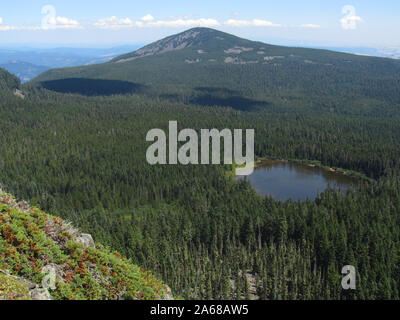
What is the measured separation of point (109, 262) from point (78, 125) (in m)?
170

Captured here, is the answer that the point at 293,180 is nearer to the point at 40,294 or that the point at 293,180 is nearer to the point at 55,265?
the point at 55,265

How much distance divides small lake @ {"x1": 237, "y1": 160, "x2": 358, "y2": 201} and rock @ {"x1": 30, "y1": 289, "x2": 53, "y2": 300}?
96.0 m

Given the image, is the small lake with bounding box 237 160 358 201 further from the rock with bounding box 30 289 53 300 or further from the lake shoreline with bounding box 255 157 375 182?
the rock with bounding box 30 289 53 300

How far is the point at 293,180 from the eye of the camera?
443 feet

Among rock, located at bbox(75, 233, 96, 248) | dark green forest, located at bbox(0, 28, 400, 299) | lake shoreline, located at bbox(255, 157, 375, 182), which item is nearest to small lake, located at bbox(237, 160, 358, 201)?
lake shoreline, located at bbox(255, 157, 375, 182)

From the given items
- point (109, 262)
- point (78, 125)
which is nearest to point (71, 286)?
point (109, 262)

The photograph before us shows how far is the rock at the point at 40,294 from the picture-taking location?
1966cm

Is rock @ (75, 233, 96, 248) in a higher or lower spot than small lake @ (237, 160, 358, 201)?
higher

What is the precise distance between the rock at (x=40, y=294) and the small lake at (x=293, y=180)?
96.0 meters

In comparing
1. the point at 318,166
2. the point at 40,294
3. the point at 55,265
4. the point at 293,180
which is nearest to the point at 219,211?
the point at 293,180

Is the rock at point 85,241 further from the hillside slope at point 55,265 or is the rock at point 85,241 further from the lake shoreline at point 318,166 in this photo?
the lake shoreline at point 318,166

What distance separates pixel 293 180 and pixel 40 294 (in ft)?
405

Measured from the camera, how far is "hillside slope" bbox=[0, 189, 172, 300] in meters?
21.3

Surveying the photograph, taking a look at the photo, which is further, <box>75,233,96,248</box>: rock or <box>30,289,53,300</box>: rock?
<box>75,233,96,248</box>: rock
